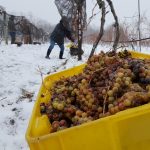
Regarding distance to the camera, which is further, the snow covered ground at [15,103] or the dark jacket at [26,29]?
the dark jacket at [26,29]

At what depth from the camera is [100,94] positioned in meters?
2.05

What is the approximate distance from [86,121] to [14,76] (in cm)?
530

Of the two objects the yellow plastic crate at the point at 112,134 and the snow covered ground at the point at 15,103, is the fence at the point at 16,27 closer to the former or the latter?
the snow covered ground at the point at 15,103

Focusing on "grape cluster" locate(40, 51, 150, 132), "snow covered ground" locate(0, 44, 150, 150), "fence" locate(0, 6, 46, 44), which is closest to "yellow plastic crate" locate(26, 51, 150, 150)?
"grape cluster" locate(40, 51, 150, 132)

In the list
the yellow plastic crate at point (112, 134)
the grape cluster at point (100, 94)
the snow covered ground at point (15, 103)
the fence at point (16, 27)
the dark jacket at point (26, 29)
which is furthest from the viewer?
the dark jacket at point (26, 29)

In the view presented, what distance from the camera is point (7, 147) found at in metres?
3.41

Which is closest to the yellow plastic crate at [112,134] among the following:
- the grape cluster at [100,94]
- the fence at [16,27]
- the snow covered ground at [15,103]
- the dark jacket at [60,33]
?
the grape cluster at [100,94]

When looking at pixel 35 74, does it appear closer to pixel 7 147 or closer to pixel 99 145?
pixel 7 147

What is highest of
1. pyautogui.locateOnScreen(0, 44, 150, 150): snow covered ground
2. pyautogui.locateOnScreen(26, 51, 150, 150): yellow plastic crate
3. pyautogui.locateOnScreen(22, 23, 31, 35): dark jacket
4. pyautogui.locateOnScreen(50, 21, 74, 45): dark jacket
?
pyautogui.locateOnScreen(22, 23, 31, 35): dark jacket

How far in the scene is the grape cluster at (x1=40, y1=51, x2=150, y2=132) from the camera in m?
1.80

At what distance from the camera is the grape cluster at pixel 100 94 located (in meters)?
1.80

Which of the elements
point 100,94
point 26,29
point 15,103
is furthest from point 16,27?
point 100,94

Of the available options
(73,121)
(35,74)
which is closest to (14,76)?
(35,74)

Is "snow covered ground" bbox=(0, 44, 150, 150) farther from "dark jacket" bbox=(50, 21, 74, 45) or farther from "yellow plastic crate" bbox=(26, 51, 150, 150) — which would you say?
"dark jacket" bbox=(50, 21, 74, 45)
